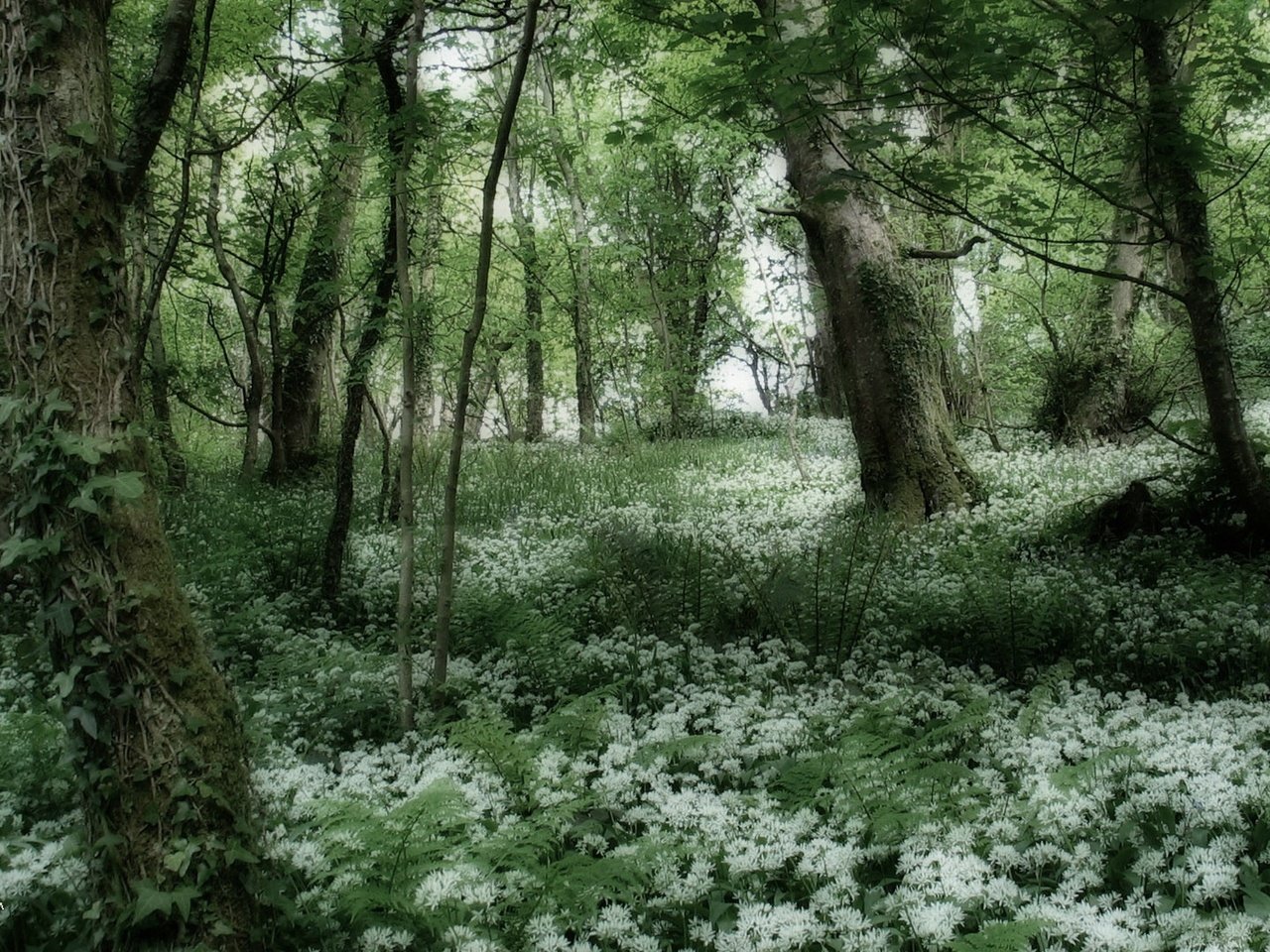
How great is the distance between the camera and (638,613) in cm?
584

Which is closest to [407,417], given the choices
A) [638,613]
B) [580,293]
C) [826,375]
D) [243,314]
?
[638,613]

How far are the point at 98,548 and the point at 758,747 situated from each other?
275cm

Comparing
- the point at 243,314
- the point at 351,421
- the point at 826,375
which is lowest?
the point at 351,421

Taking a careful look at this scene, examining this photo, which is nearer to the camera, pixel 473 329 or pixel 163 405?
pixel 473 329

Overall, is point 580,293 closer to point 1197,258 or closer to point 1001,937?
point 1197,258

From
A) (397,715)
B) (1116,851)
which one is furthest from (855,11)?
(397,715)

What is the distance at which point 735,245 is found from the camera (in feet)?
65.5

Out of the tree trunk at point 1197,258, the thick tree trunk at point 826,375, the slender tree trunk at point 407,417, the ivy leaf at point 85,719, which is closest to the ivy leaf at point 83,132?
the ivy leaf at point 85,719

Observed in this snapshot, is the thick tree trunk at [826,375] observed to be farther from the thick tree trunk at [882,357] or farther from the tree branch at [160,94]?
the tree branch at [160,94]

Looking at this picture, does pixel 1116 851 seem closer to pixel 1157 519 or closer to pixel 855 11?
pixel 855 11

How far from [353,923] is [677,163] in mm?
16867

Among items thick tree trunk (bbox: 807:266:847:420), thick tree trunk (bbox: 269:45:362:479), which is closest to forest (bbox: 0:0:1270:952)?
thick tree trunk (bbox: 269:45:362:479)

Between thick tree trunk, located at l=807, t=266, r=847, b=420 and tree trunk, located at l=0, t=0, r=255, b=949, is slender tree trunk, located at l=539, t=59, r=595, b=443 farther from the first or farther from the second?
tree trunk, located at l=0, t=0, r=255, b=949

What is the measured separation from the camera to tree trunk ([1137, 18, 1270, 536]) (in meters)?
4.64
